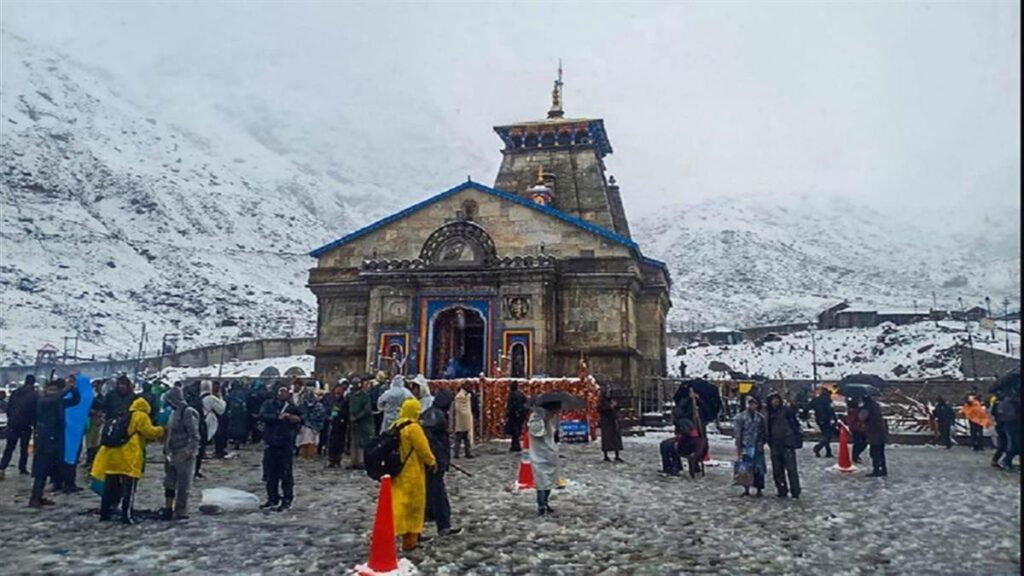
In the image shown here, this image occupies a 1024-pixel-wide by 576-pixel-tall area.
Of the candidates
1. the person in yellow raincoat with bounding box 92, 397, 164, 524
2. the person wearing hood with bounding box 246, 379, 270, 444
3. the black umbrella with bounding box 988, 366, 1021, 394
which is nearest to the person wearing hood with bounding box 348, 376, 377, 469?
the person wearing hood with bounding box 246, 379, 270, 444

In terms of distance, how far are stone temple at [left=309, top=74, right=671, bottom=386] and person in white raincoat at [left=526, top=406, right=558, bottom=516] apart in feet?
42.6

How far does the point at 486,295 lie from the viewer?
2569 centimetres

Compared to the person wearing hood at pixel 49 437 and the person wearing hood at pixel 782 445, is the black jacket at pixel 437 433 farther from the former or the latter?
the person wearing hood at pixel 49 437

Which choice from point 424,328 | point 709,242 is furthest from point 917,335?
point 709,242

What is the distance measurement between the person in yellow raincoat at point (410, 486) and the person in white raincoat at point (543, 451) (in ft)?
7.34

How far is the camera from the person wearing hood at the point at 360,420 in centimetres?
1355

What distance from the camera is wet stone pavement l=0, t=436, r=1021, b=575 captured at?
679 centimetres

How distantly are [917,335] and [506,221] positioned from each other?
3499cm

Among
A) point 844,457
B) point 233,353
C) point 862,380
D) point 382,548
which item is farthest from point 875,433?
point 233,353

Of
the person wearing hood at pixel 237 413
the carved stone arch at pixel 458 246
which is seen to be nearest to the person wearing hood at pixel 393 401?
the person wearing hood at pixel 237 413

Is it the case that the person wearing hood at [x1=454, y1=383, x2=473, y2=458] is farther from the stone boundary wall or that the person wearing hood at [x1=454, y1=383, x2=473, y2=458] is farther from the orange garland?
the stone boundary wall

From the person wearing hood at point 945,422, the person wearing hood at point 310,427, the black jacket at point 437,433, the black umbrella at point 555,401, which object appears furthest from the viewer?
the person wearing hood at point 945,422

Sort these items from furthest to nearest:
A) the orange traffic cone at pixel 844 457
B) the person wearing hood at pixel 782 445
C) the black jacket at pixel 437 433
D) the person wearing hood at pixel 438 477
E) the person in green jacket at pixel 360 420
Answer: the orange traffic cone at pixel 844 457, the person in green jacket at pixel 360 420, the person wearing hood at pixel 782 445, the black jacket at pixel 437 433, the person wearing hood at pixel 438 477

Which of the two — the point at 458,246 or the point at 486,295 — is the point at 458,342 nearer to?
the point at 486,295
